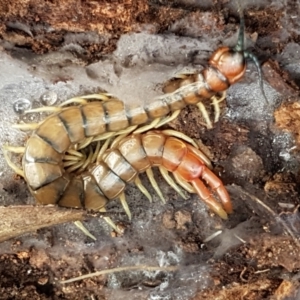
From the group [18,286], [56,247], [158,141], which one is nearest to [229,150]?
[158,141]

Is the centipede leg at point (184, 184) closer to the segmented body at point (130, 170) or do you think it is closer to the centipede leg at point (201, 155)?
the segmented body at point (130, 170)

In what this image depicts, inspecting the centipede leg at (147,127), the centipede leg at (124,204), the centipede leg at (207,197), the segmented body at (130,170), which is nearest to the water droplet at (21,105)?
the segmented body at (130,170)

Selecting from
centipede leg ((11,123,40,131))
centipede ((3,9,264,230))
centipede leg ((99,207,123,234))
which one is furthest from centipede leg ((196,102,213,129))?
centipede leg ((11,123,40,131))

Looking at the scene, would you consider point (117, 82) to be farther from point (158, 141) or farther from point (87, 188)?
point (87, 188)

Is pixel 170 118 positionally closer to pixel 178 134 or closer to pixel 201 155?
pixel 178 134

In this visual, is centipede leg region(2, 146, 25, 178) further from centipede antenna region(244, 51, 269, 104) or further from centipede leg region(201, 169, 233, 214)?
centipede antenna region(244, 51, 269, 104)

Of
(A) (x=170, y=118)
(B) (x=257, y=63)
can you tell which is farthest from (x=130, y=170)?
(B) (x=257, y=63)
